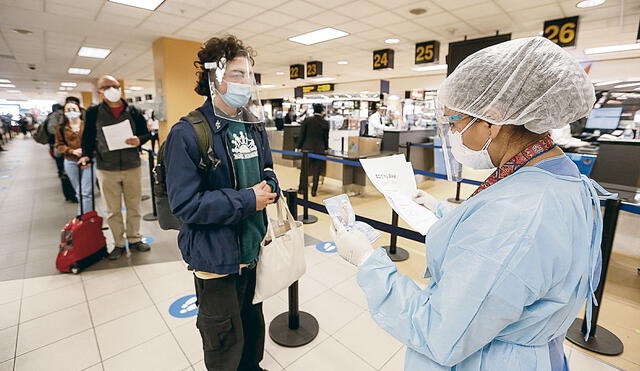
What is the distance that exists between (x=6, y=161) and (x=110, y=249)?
10466 millimetres

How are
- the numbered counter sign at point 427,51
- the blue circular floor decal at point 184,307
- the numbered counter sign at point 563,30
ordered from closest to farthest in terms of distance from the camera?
the blue circular floor decal at point 184,307 < the numbered counter sign at point 563,30 < the numbered counter sign at point 427,51

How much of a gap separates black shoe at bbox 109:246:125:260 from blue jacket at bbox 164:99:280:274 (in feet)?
7.83

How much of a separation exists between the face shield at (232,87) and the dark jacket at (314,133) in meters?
4.43

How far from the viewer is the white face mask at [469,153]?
0.78 metres

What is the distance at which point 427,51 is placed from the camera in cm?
696

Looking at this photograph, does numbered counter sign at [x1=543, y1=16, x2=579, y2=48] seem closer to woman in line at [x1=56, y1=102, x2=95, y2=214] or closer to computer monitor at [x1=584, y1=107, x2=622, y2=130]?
computer monitor at [x1=584, y1=107, x2=622, y2=130]

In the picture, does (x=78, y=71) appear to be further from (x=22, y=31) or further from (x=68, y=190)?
(x=68, y=190)

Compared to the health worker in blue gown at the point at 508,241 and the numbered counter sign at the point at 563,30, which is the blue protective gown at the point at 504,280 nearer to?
the health worker in blue gown at the point at 508,241

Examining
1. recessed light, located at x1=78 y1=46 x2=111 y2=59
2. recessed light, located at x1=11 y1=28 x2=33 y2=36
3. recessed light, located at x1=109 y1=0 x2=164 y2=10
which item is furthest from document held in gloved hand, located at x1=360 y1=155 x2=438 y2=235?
recessed light, located at x1=78 y1=46 x2=111 y2=59

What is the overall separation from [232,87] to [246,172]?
14.9 inches

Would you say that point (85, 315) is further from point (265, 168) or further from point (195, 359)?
point (265, 168)

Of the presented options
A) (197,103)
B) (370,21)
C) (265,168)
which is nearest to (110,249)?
(265,168)

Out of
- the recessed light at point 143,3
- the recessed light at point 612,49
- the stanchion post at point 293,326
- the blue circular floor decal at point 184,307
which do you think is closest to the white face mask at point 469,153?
the stanchion post at point 293,326

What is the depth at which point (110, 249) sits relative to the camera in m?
3.41
